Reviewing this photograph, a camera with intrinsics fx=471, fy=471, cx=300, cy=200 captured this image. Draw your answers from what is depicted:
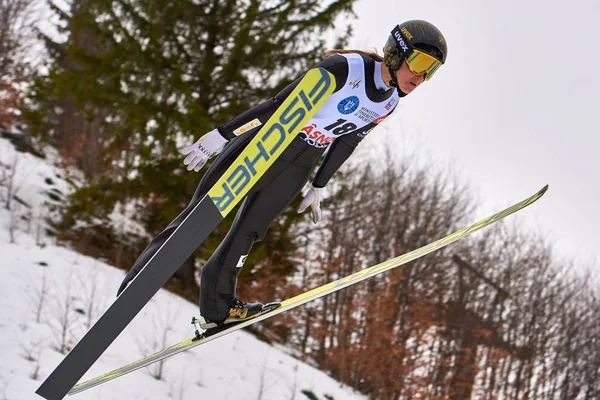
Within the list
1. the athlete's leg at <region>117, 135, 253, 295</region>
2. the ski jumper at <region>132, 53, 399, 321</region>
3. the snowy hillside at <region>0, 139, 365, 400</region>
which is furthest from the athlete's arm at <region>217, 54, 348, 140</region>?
the snowy hillside at <region>0, 139, 365, 400</region>

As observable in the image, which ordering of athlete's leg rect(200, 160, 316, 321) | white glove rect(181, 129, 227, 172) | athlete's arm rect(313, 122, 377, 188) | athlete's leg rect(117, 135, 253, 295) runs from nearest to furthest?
white glove rect(181, 129, 227, 172), athlete's leg rect(117, 135, 253, 295), athlete's leg rect(200, 160, 316, 321), athlete's arm rect(313, 122, 377, 188)

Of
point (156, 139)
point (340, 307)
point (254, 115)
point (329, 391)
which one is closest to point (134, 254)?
point (156, 139)

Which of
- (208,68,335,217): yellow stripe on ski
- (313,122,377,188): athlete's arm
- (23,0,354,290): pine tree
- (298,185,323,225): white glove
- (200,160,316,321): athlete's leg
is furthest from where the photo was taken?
(23,0,354,290): pine tree

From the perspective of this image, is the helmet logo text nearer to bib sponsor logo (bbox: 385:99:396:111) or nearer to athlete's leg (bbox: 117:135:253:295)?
bib sponsor logo (bbox: 385:99:396:111)

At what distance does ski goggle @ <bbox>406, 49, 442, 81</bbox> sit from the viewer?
226 centimetres

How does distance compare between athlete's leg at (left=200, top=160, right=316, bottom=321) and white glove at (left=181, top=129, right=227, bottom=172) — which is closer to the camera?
white glove at (left=181, top=129, right=227, bottom=172)

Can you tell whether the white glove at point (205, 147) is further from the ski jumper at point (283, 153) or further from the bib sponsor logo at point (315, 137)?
the bib sponsor logo at point (315, 137)

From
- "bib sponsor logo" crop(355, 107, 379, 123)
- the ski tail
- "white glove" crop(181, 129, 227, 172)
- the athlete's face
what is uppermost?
the athlete's face

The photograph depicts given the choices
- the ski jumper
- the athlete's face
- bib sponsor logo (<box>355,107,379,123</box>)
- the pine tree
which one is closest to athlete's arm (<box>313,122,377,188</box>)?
the ski jumper

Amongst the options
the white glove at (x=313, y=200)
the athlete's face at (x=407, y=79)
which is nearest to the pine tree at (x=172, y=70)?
the white glove at (x=313, y=200)

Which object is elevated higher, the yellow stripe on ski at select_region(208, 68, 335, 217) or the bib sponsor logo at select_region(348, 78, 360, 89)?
the bib sponsor logo at select_region(348, 78, 360, 89)

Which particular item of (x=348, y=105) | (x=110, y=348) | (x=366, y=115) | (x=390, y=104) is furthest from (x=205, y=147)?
(x=110, y=348)

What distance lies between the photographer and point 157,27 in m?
8.30

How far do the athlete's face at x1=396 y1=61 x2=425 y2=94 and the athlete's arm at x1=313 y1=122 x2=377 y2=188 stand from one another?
38cm
